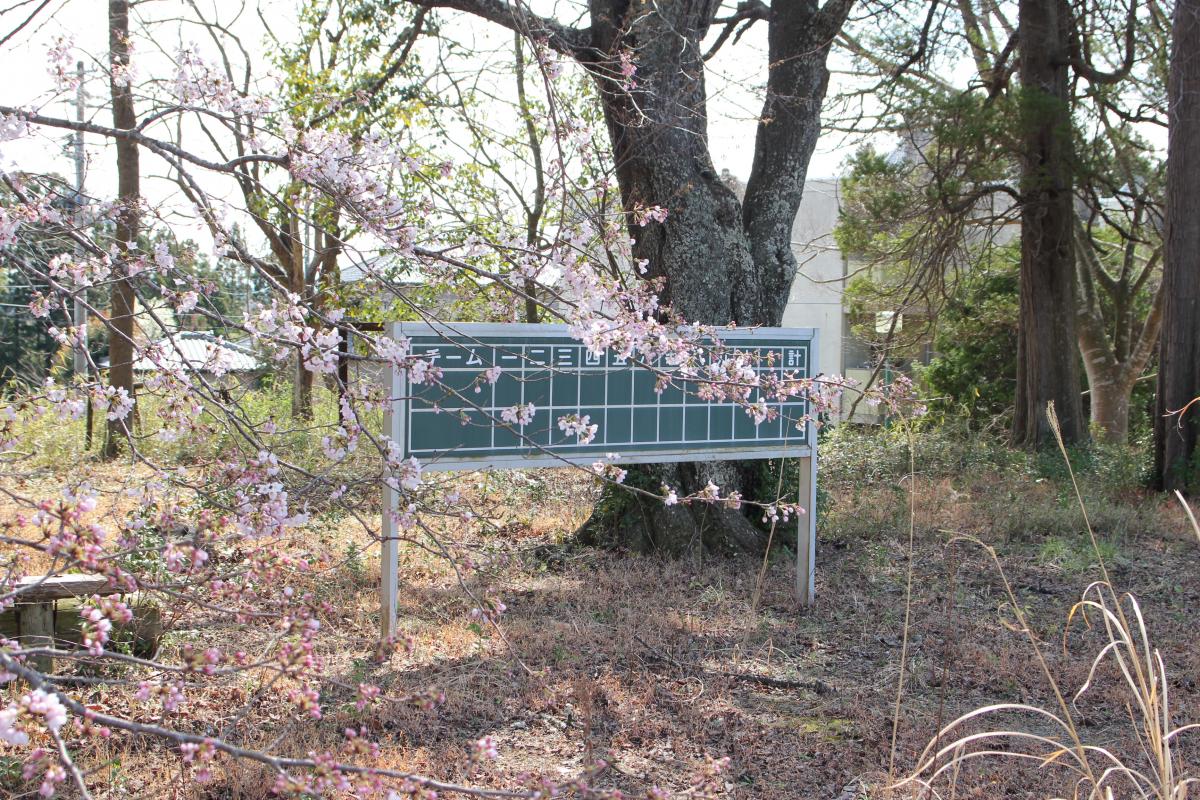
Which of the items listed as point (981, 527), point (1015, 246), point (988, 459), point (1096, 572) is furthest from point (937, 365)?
point (1096, 572)

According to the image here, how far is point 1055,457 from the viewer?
438 inches

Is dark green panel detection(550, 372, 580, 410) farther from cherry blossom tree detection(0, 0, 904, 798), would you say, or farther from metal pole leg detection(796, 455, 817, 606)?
metal pole leg detection(796, 455, 817, 606)

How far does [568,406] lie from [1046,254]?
Answer: 30.5 feet

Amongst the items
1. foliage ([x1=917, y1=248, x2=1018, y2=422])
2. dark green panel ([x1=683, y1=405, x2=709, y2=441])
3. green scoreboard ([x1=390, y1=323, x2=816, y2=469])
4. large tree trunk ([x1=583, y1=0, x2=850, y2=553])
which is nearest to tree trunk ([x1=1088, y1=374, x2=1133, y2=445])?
foliage ([x1=917, y1=248, x2=1018, y2=422])

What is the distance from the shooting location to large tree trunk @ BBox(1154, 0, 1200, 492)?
33.1 ft

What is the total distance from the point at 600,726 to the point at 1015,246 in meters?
14.1

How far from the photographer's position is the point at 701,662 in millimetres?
4828

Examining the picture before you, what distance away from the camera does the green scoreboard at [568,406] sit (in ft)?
15.3

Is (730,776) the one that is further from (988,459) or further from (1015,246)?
(1015,246)

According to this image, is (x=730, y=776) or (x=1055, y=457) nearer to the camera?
(x=730, y=776)

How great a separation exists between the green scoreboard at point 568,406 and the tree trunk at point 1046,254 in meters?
7.49

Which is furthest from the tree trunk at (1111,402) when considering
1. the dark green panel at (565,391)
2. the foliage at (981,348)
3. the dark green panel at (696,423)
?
the dark green panel at (565,391)

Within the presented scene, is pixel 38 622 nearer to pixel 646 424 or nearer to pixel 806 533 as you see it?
pixel 646 424

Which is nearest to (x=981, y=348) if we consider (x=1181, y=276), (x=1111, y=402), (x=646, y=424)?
(x=1111, y=402)
